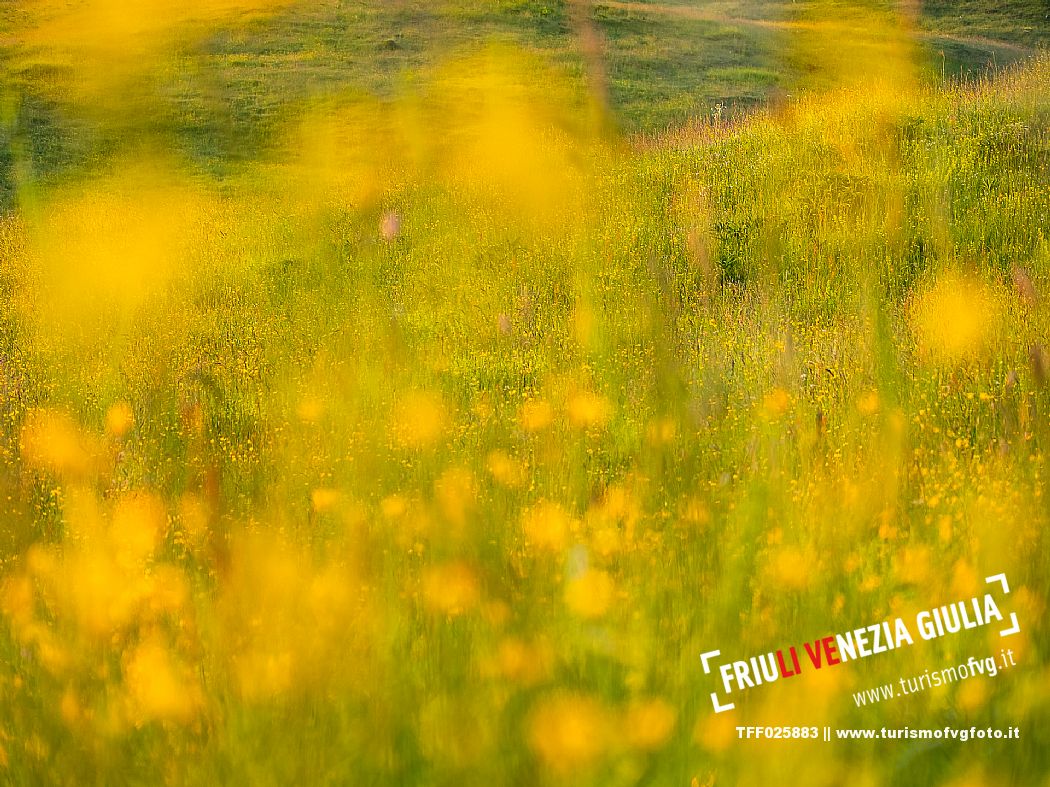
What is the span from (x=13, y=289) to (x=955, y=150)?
5.80 meters

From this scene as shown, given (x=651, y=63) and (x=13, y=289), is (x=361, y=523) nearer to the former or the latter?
(x=13, y=289)

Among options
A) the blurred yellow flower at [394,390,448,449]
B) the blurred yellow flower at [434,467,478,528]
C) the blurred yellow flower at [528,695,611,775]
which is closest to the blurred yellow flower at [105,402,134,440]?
the blurred yellow flower at [394,390,448,449]

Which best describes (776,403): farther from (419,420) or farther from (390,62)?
(390,62)

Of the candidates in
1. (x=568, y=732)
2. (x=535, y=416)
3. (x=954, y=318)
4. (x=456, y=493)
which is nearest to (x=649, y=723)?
(x=568, y=732)

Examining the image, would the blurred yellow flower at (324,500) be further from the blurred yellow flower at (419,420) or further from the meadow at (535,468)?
the blurred yellow flower at (419,420)

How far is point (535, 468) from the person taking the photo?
2.73 meters

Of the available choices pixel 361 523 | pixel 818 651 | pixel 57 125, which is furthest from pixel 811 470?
pixel 57 125

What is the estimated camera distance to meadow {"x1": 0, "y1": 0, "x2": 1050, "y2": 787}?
1.88 m

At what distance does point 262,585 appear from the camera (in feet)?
7.29

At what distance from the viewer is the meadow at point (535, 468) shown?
1879mm

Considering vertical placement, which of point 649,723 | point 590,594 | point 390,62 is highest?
point 390,62

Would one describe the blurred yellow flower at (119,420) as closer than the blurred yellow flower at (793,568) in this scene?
No

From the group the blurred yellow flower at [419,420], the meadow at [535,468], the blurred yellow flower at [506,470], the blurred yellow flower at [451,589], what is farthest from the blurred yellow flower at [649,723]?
the blurred yellow flower at [419,420]

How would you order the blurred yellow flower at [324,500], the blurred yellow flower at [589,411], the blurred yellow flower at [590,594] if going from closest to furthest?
the blurred yellow flower at [590,594] → the blurred yellow flower at [324,500] → the blurred yellow flower at [589,411]
